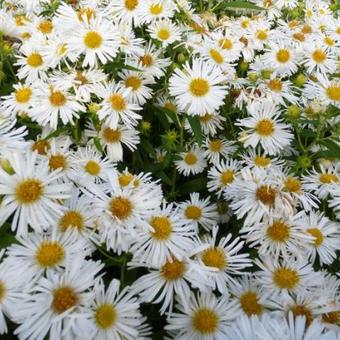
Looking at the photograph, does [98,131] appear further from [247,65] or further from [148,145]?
[247,65]

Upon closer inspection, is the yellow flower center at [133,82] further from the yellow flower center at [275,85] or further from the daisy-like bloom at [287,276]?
the daisy-like bloom at [287,276]

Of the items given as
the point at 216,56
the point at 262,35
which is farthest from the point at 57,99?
the point at 262,35

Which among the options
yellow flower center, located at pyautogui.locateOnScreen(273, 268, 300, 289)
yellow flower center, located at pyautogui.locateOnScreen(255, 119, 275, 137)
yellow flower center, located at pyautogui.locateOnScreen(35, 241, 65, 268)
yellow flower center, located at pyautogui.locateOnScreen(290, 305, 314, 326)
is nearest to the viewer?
yellow flower center, located at pyautogui.locateOnScreen(35, 241, 65, 268)

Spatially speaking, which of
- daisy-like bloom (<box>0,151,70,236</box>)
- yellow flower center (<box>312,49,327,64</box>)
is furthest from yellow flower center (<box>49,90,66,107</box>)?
yellow flower center (<box>312,49,327,64</box>)

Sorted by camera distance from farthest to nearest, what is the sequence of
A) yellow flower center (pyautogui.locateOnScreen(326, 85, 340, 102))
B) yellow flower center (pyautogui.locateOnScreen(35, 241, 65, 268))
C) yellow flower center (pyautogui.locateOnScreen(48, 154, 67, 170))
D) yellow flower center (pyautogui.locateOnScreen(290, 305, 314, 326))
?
yellow flower center (pyautogui.locateOnScreen(326, 85, 340, 102)), yellow flower center (pyautogui.locateOnScreen(48, 154, 67, 170)), yellow flower center (pyautogui.locateOnScreen(290, 305, 314, 326)), yellow flower center (pyautogui.locateOnScreen(35, 241, 65, 268))

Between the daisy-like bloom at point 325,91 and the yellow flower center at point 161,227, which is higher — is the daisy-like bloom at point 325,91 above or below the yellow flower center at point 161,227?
above

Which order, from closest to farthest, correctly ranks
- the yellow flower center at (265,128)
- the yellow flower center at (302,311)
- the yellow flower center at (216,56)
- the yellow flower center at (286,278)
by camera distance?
the yellow flower center at (302,311), the yellow flower center at (286,278), the yellow flower center at (265,128), the yellow flower center at (216,56)

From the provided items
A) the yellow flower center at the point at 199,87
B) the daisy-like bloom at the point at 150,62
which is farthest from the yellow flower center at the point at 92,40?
the yellow flower center at the point at 199,87

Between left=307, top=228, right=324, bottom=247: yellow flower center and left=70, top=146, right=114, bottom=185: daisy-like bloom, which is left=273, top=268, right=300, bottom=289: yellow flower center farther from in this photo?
left=70, top=146, right=114, bottom=185: daisy-like bloom
